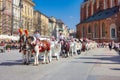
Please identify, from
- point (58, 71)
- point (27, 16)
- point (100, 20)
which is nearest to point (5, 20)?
point (27, 16)

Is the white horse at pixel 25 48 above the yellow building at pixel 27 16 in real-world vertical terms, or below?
below

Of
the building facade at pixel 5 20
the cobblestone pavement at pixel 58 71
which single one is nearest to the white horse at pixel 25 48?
the cobblestone pavement at pixel 58 71

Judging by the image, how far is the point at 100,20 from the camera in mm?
107312

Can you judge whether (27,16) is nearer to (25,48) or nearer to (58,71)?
(25,48)

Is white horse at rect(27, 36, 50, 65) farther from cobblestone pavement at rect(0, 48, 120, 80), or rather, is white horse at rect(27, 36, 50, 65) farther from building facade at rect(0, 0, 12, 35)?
building facade at rect(0, 0, 12, 35)

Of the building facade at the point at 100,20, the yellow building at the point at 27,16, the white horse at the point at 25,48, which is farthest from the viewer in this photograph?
the building facade at the point at 100,20

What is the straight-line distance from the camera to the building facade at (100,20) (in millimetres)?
101250

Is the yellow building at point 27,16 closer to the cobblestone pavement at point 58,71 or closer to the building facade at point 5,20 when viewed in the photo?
the building facade at point 5,20

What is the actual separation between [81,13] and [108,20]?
1090 inches

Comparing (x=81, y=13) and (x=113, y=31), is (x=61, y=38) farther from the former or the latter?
(x=81, y=13)

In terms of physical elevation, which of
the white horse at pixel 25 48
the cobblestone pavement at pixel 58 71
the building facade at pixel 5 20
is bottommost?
the cobblestone pavement at pixel 58 71

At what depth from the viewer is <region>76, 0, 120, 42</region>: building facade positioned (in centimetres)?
10125

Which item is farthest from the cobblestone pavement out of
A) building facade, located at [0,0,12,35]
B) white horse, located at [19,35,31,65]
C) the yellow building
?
the yellow building

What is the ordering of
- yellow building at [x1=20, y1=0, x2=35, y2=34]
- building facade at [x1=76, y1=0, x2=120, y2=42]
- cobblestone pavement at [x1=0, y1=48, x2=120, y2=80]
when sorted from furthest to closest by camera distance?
building facade at [x1=76, y1=0, x2=120, y2=42]
yellow building at [x1=20, y1=0, x2=35, y2=34]
cobblestone pavement at [x1=0, y1=48, x2=120, y2=80]
